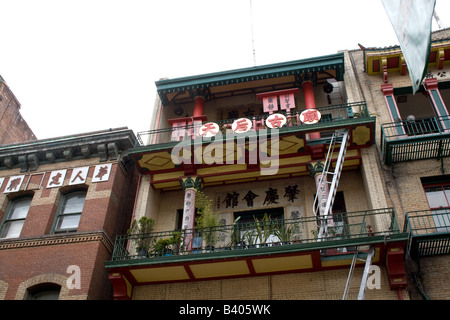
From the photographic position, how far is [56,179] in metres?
18.6

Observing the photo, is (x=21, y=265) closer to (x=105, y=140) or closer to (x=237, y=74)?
(x=105, y=140)

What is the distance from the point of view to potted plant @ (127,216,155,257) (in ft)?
50.5

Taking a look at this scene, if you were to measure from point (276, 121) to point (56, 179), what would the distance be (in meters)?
9.46

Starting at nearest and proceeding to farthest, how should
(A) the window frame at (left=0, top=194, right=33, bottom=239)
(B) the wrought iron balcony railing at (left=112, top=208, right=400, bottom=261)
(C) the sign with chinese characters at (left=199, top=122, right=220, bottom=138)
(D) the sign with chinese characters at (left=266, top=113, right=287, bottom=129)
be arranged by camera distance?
(B) the wrought iron balcony railing at (left=112, top=208, right=400, bottom=261) → (D) the sign with chinese characters at (left=266, top=113, right=287, bottom=129) → (C) the sign with chinese characters at (left=199, top=122, right=220, bottom=138) → (A) the window frame at (left=0, top=194, right=33, bottom=239)

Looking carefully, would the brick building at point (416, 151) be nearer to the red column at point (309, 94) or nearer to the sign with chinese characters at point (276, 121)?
the red column at point (309, 94)

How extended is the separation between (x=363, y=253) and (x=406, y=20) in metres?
9.53

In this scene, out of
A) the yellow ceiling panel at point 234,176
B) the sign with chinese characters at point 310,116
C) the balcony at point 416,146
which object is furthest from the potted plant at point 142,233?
the balcony at point 416,146

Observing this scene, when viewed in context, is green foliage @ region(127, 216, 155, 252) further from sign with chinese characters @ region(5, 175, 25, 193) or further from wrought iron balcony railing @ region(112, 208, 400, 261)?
sign with chinese characters @ region(5, 175, 25, 193)

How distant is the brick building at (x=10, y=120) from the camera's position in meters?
24.8

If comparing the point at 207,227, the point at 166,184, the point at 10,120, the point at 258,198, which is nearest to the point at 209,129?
the point at 166,184

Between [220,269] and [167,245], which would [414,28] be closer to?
[220,269]

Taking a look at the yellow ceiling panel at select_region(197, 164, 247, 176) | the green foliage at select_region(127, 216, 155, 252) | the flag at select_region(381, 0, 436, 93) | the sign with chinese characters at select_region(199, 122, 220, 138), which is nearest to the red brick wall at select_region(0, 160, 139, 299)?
the green foliage at select_region(127, 216, 155, 252)

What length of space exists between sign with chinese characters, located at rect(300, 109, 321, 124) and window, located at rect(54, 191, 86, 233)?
9.46 metres

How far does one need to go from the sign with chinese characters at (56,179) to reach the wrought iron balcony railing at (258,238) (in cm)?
438
